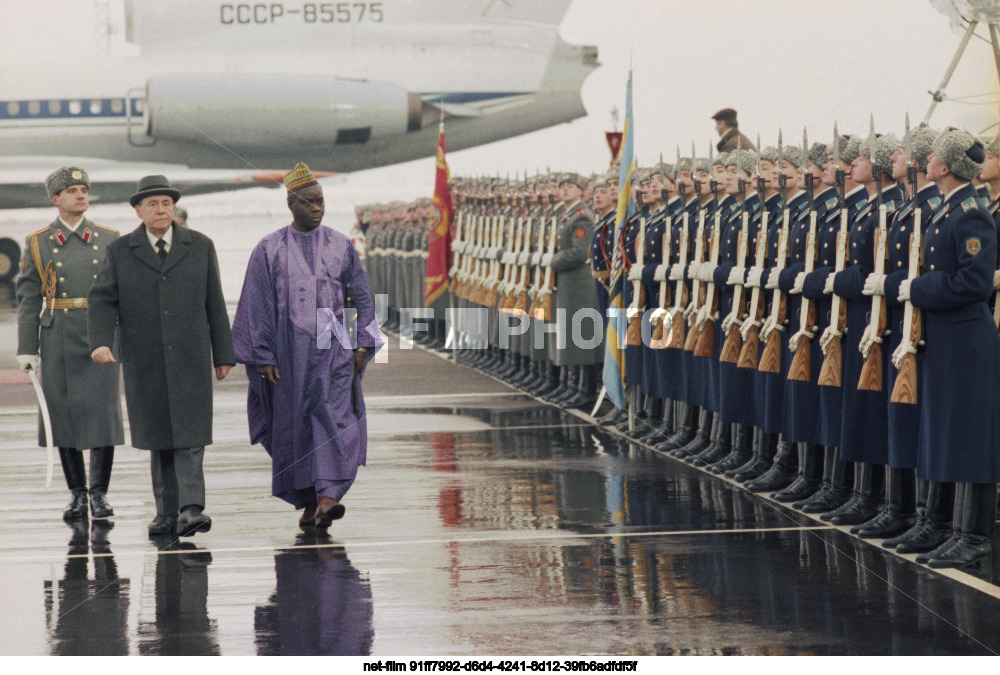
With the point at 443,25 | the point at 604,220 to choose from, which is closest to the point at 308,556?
the point at 604,220

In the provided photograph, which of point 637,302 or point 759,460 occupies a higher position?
point 637,302

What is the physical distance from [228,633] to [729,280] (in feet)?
11.0

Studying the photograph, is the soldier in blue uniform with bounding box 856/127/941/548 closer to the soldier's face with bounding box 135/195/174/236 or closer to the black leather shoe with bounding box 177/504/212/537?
the black leather shoe with bounding box 177/504/212/537

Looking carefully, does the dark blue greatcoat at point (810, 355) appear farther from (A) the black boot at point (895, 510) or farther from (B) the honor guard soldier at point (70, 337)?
(B) the honor guard soldier at point (70, 337)

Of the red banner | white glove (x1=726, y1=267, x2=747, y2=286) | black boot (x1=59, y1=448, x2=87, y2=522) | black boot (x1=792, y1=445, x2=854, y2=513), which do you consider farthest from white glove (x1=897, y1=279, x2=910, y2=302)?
the red banner

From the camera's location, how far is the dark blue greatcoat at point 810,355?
6.14 m

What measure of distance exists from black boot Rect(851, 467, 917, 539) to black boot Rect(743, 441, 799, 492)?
0.99 m

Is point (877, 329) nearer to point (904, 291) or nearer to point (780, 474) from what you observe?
point (904, 291)

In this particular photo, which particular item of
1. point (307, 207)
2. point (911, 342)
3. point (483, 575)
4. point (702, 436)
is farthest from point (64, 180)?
point (911, 342)

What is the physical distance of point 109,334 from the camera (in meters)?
5.92

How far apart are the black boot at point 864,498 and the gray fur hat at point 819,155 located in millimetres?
1283

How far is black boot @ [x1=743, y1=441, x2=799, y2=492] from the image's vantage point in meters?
6.57

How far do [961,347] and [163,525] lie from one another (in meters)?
2.98

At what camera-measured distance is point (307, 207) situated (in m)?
5.99
